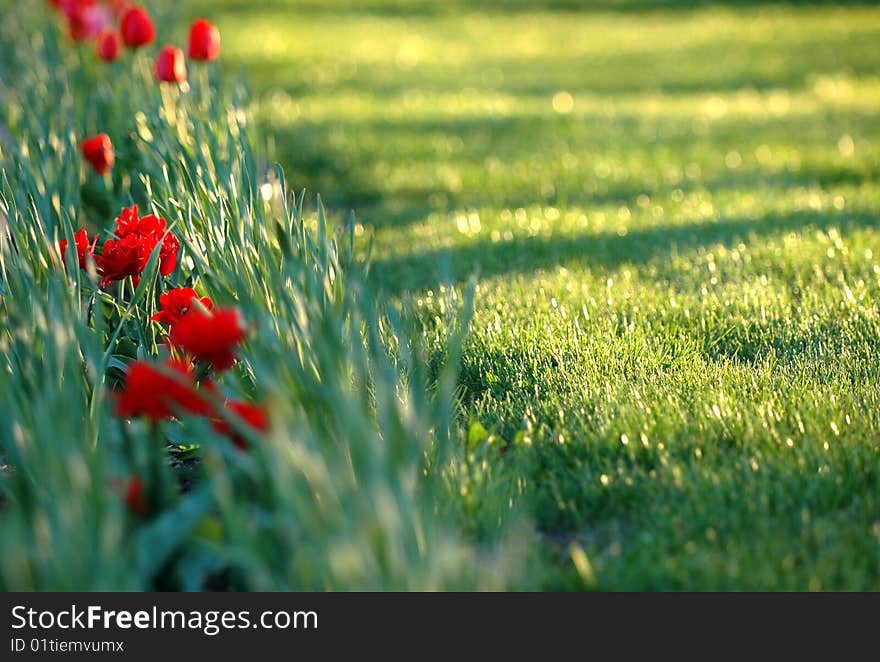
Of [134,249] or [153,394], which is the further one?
[134,249]

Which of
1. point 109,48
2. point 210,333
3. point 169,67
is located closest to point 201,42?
point 169,67

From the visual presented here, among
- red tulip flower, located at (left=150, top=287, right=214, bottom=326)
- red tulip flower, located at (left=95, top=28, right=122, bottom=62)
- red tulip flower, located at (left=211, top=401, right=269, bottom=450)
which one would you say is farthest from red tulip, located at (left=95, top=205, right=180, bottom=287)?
red tulip flower, located at (left=95, top=28, right=122, bottom=62)

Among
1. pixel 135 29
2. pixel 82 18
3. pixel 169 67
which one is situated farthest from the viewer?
pixel 82 18

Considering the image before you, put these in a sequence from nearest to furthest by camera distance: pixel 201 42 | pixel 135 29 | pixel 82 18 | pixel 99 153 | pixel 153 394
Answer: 1. pixel 153 394
2. pixel 99 153
3. pixel 201 42
4. pixel 135 29
5. pixel 82 18

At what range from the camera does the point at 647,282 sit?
12.8ft

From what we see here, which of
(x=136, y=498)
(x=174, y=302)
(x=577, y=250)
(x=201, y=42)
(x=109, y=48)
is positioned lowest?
(x=577, y=250)

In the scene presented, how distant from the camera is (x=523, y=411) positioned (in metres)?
2.75

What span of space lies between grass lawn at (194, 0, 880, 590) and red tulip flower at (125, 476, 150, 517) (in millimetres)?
705

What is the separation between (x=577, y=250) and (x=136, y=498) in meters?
2.95

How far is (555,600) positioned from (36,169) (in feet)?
8.30

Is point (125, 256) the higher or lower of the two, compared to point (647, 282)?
higher

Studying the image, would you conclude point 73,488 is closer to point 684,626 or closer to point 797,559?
point 684,626

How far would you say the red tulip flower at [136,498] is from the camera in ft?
5.84

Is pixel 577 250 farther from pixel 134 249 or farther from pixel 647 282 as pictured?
pixel 134 249
